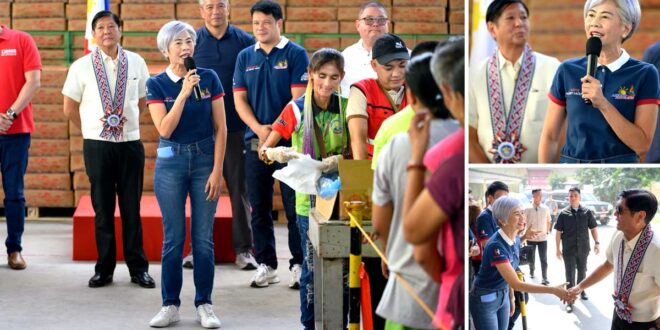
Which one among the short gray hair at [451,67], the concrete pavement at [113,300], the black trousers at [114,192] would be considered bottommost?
the concrete pavement at [113,300]

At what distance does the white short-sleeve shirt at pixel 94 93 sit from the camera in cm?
648

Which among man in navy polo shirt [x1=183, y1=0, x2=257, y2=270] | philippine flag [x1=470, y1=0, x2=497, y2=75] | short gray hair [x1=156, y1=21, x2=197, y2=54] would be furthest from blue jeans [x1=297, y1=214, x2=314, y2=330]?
philippine flag [x1=470, y1=0, x2=497, y2=75]

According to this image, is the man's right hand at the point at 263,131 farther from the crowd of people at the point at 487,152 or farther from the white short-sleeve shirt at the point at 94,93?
the crowd of people at the point at 487,152

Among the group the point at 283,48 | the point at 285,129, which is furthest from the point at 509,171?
the point at 283,48

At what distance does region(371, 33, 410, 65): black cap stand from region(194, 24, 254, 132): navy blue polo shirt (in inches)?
127

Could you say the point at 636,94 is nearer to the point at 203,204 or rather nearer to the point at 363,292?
the point at 363,292

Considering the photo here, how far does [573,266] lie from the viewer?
267 centimetres

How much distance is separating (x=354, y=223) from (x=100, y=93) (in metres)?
3.25

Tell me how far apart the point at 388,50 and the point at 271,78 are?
266 centimetres

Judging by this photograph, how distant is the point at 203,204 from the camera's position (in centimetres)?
536

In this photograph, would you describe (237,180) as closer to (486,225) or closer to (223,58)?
(223,58)

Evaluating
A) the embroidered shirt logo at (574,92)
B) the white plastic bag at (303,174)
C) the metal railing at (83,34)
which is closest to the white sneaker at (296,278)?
the white plastic bag at (303,174)

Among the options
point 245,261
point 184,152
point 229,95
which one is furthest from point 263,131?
point 245,261

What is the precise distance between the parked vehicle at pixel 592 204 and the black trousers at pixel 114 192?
168 inches
